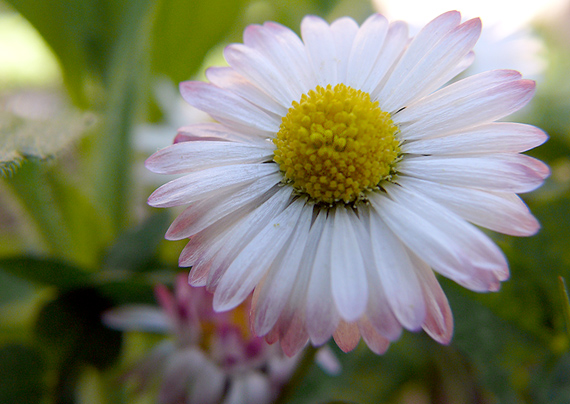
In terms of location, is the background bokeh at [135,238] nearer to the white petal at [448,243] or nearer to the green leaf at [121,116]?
the green leaf at [121,116]

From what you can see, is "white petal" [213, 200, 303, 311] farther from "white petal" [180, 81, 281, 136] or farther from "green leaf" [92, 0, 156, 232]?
"green leaf" [92, 0, 156, 232]

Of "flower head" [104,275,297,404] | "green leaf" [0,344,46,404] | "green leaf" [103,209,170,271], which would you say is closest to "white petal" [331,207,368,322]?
"flower head" [104,275,297,404]


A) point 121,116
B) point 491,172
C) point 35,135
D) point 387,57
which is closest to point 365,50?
point 387,57

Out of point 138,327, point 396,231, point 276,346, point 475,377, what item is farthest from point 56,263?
point 475,377

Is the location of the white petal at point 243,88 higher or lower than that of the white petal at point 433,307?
higher

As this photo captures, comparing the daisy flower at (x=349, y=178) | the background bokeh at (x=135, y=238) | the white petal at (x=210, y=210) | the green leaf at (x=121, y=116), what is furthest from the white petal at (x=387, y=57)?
the green leaf at (x=121, y=116)
